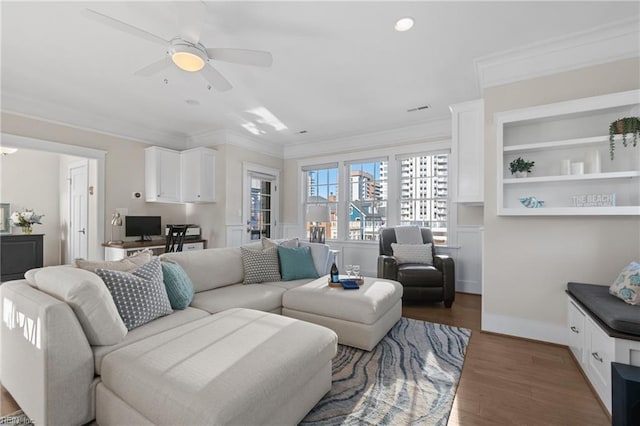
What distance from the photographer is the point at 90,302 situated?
5.00ft

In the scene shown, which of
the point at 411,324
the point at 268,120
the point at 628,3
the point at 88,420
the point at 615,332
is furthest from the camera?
the point at 268,120

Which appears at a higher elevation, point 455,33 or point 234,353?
point 455,33

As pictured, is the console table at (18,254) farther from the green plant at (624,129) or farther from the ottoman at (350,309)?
the green plant at (624,129)

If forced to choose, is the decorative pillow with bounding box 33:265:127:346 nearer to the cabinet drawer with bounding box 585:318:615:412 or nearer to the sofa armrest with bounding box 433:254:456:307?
the cabinet drawer with bounding box 585:318:615:412

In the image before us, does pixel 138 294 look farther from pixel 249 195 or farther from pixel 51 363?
pixel 249 195

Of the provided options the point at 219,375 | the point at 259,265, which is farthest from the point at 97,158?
the point at 219,375

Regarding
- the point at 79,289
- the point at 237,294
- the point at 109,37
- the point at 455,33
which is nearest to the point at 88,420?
the point at 79,289

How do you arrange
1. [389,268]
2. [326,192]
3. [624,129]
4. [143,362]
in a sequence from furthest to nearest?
1. [326,192]
2. [389,268]
3. [624,129]
4. [143,362]

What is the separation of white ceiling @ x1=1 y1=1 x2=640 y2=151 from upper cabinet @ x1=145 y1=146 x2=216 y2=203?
2.37 ft

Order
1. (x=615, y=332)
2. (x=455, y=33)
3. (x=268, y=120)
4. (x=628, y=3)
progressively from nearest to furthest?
1. (x=615, y=332)
2. (x=628, y=3)
3. (x=455, y=33)
4. (x=268, y=120)

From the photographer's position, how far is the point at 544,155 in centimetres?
274

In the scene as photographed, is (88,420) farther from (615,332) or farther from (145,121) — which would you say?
(145,121)

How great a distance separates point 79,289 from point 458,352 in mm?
2698

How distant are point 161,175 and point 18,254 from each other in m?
2.37
